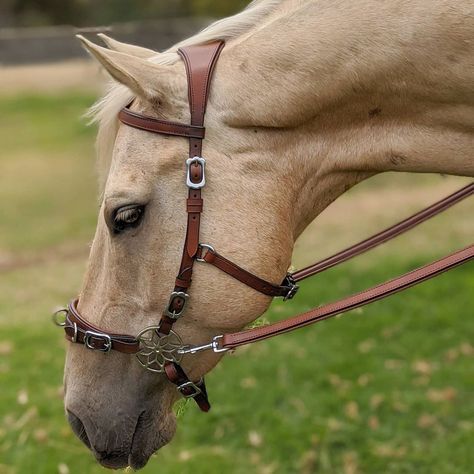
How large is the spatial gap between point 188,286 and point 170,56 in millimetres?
829

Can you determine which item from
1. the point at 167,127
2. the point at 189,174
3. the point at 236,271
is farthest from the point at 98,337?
the point at 167,127

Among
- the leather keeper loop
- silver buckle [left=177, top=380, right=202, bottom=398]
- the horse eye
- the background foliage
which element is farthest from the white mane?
the background foliage

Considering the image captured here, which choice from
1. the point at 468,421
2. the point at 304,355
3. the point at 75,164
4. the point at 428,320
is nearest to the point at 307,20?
the point at 468,421

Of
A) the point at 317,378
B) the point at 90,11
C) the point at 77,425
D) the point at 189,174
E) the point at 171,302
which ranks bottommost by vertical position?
the point at 90,11

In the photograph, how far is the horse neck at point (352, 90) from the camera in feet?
8.55

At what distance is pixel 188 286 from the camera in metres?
2.69

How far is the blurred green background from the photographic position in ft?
15.7

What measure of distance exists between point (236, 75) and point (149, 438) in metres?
1.39

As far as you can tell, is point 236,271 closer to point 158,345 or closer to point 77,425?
point 158,345

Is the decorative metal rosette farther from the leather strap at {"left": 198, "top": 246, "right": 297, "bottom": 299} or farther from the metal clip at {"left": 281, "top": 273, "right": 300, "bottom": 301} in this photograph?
the metal clip at {"left": 281, "top": 273, "right": 300, "bottom": 301}

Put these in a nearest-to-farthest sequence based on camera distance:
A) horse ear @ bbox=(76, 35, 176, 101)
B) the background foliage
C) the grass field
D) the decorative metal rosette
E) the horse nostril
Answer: horse ear @ bbox=(76, 35, 176, 101) < the decorative metal rosette < the horse nostril < the grass field < the background foliage

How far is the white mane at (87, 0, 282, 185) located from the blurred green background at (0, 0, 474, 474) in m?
1.51

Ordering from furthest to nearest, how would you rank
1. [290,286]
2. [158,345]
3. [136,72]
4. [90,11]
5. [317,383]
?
[90,11] → [317,383] → [290,286] → [158,345] → [136,72]

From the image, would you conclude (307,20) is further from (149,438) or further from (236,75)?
(149,438)
